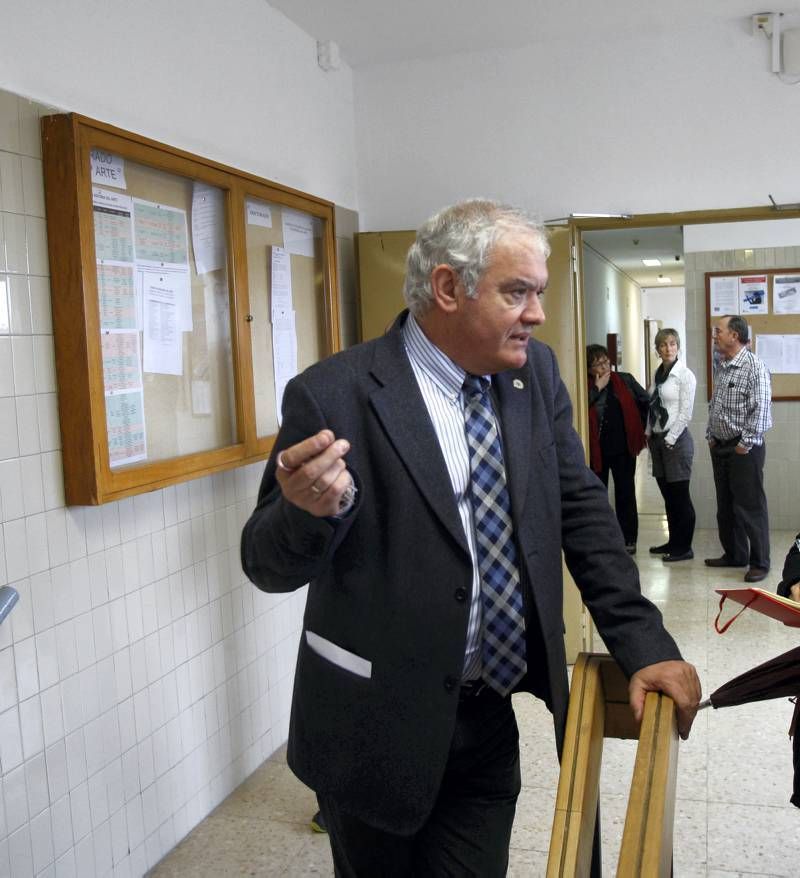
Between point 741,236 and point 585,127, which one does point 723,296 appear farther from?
point 585,127

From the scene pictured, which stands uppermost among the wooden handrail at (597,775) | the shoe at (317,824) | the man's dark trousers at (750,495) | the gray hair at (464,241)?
the gray hair at (464,241)

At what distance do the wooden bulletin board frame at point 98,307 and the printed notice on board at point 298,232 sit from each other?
0.04 meters

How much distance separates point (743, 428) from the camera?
5.78m

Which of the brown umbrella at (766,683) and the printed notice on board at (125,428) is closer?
the brown umbrella at (766,683)

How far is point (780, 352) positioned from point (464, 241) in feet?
21.4

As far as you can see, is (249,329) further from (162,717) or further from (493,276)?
(493,276)

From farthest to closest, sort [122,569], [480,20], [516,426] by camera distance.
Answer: [480,20]
[122,569]
[516,426]

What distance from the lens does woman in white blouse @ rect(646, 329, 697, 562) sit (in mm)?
6453

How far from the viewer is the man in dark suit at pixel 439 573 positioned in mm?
1503

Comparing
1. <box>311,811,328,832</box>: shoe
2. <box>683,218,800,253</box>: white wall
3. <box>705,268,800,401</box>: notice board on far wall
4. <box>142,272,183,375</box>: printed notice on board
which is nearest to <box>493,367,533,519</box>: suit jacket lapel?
<box>142,272,183,375</box>: printed notice on board

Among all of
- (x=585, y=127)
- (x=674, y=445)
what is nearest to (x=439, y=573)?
(x=585, y=127)

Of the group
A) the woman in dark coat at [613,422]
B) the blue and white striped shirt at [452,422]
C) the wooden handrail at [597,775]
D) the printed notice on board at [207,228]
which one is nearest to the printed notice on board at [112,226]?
the printed notice on board at [207,228]

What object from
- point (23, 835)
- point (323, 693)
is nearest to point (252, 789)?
point (23, 835)

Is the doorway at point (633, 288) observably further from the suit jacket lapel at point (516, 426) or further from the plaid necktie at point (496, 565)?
the plaid necktie at point (496, 565)
